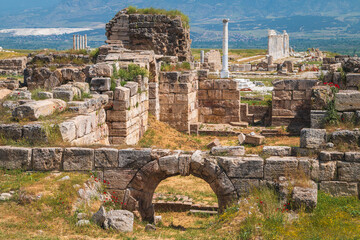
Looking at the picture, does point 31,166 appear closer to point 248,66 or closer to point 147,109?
point 147,109

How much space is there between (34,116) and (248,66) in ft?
148

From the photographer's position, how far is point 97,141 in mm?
13898

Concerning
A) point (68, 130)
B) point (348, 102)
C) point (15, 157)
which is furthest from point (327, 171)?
point (15, 157)

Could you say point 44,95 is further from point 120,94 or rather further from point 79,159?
point 79,159

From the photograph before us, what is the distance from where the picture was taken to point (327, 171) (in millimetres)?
10016

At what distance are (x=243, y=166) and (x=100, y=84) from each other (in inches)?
256

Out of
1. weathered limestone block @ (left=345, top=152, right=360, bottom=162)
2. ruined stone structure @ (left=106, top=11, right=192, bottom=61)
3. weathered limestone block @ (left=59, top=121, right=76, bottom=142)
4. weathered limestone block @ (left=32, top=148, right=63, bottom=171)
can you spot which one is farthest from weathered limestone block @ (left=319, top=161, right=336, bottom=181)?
ruined stone structure @ (left=106, top=11, right=192, bottom=61)

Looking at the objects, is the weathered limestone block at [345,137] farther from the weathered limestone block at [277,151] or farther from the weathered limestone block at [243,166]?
the weathered limestone block at [243,166]

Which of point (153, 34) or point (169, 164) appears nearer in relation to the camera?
point (169, 164)

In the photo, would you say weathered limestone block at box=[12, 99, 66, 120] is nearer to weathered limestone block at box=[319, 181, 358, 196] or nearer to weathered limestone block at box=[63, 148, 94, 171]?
weathered limestone block at box=[63, 148, 94, 171]

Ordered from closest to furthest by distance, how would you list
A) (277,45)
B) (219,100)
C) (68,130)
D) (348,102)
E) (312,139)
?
(312,139) → (68,130) → (348,102) → (219,100) → (277,45)

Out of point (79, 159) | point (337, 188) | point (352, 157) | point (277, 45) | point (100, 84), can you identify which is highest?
point (277, 45)

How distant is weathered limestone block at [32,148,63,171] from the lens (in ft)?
34.5

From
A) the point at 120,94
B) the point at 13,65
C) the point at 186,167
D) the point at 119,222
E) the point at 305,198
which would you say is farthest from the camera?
the point at 13,65
